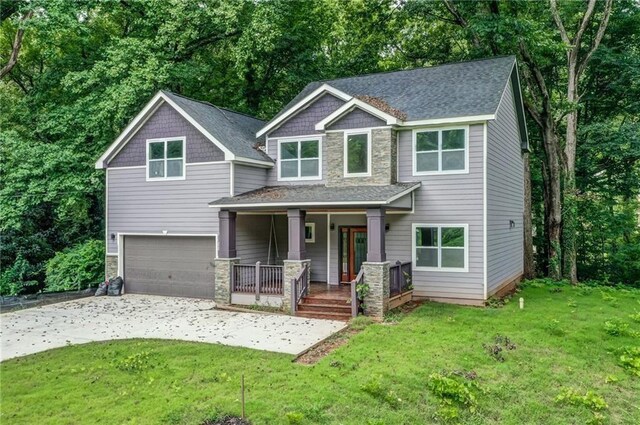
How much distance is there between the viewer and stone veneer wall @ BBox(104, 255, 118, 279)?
16.4m

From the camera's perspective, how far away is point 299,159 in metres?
15.7

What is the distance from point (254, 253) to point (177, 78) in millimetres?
9731

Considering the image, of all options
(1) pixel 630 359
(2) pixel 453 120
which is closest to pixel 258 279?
(2) pixel 453 120

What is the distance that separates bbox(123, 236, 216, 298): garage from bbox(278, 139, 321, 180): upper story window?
3.51m

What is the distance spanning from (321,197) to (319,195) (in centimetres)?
38

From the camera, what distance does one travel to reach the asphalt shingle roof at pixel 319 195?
12.0 metres

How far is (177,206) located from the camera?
50.3ft

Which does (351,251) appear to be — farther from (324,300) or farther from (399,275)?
(324,300)

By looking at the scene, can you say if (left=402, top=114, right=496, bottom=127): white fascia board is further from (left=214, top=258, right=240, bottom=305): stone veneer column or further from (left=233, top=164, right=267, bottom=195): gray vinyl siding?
(left=214, top=258, right=240, bottom=305): stone veneer column

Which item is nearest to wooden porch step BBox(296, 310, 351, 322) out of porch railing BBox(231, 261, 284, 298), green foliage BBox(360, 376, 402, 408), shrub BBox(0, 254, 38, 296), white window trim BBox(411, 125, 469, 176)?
porch railing BBox(231, 261, 284, 298)

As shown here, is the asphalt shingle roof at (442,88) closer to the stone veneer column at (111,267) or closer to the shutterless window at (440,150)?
the shutterless window at (440,150)

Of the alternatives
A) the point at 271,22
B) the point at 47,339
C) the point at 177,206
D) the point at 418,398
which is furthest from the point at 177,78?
the point at 418,398

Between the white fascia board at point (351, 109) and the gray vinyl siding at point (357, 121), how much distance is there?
0.13 meters

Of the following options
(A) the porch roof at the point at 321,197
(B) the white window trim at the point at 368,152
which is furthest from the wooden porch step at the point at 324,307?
(B) the white window trim at the point at 368,152
